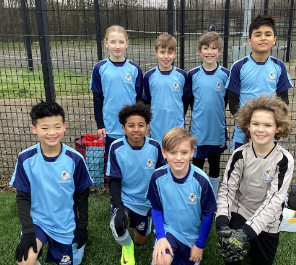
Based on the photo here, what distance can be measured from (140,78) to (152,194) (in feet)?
4.71

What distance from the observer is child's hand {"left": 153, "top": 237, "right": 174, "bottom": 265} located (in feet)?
7.96

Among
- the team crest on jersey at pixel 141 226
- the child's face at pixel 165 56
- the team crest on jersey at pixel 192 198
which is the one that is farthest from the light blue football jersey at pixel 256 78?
the team crest on jersey at pixel 141 226

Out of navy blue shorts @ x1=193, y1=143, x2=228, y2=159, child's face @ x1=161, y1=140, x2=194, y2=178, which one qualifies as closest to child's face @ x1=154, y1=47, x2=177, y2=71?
navy blue shorts @ x1=193, y1=143, x2=228, y2=159

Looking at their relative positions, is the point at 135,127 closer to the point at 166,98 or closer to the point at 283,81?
the point at 166,98

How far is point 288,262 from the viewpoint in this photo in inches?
116

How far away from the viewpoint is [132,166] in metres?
2.95

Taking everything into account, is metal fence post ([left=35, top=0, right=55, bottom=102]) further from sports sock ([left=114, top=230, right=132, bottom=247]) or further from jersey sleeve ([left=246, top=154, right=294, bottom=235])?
jersey sleeve ([left=246, top=154, right=294, bottom=235])

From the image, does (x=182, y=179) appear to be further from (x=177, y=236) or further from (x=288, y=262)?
(x=288, y=262)

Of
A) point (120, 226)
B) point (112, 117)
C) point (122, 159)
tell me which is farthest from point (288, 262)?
point (112, 117)

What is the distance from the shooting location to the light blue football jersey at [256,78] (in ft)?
10.3

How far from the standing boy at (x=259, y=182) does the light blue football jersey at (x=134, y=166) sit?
27.0 inches

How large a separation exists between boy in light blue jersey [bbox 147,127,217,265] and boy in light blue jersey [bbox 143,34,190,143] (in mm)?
859

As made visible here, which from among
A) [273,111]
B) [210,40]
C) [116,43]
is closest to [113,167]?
[116,43]

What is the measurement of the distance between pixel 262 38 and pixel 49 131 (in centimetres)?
209
